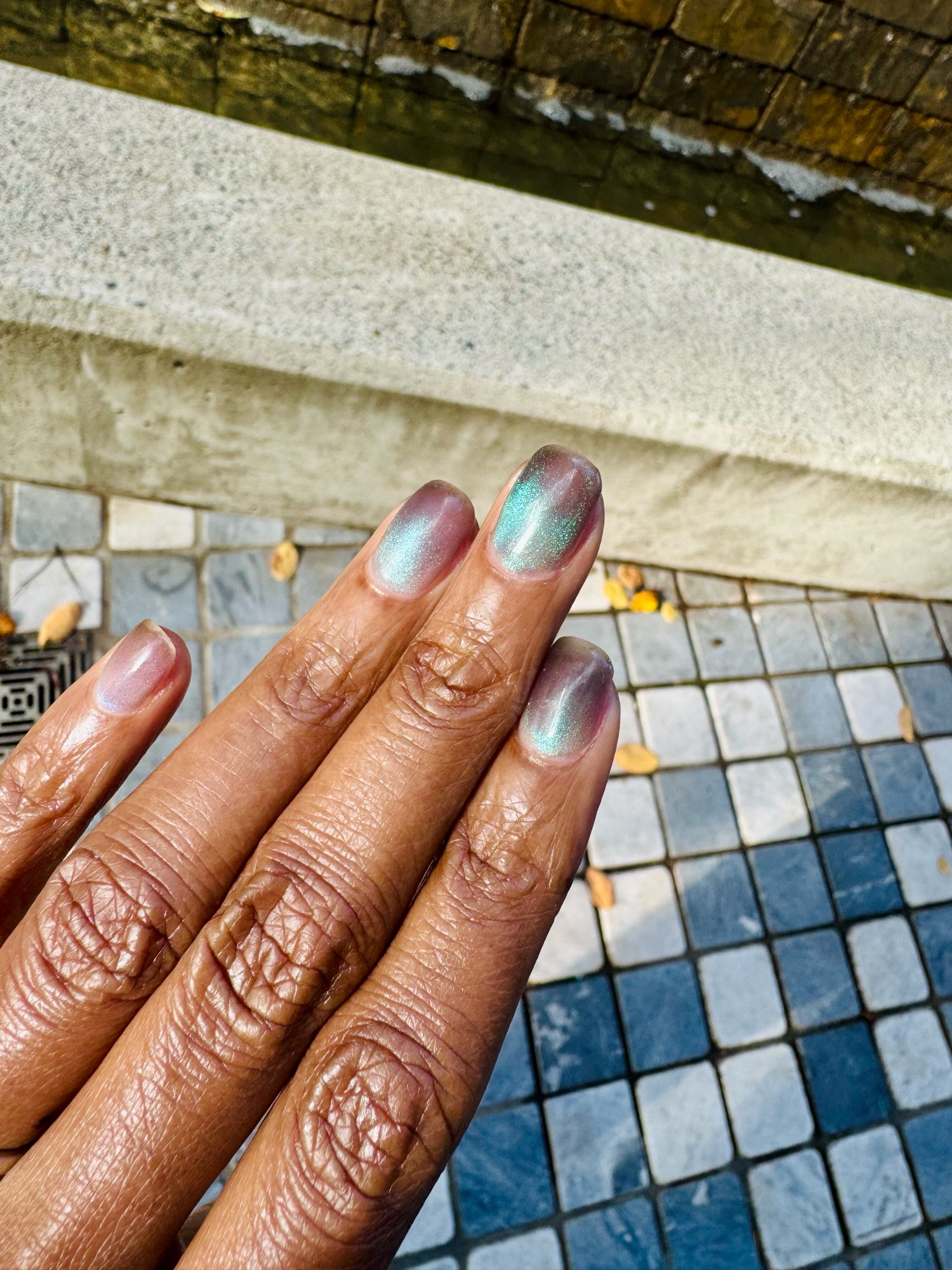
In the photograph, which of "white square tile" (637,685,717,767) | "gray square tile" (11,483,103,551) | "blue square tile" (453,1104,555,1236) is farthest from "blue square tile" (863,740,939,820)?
"gray square tile" (11,483,103,551)

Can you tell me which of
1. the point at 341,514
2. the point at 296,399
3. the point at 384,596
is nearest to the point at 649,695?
the point at 341,514

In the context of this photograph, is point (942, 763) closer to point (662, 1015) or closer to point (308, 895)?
point (662, 1015)

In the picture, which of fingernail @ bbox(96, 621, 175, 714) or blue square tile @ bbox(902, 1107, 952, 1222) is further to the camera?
blue square tile @ bbox(902, 1107, 952, 1222)

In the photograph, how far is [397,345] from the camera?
2.26 m

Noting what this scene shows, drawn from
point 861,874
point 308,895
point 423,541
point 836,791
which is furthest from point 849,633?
point 308,895

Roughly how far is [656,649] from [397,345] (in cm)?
145

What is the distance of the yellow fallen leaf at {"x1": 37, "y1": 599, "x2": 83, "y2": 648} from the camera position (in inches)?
101

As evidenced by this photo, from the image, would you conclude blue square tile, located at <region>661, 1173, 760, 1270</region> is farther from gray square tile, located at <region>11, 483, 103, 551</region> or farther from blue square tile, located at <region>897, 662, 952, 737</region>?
gray square tile, located at <region>11, 483, 103, 551</region>

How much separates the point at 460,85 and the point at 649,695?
10.4 ft

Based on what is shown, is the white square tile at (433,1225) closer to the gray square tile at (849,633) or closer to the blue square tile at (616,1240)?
the blue square tile at (616,1240)

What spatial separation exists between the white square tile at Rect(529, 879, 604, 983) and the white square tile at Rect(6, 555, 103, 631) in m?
1.79

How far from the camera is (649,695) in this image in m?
2.88

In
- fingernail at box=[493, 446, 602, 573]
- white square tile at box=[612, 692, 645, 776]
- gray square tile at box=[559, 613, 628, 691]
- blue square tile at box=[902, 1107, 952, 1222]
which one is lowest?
blue square tile at box=[902, 1107, 952, 1222]

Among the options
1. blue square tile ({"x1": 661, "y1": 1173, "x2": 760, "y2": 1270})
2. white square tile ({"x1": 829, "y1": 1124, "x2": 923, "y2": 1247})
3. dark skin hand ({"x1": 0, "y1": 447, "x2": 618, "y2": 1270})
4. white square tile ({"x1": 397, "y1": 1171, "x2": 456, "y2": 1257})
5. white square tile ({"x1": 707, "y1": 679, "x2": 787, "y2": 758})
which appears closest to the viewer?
dark skin hand ({"x1": 0, "y1": 447, "x2": 618, "y2": 1270})
